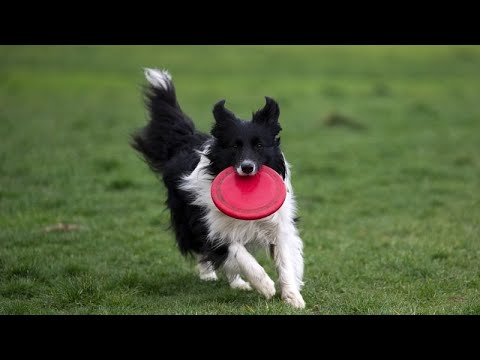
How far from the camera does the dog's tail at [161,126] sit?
9.62 m

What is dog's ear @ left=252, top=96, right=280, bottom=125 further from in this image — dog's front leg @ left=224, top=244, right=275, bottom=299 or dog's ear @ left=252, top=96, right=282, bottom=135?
dog's front leg @ left=224, top=244, right=275, bottom=299

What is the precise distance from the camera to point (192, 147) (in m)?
9.06

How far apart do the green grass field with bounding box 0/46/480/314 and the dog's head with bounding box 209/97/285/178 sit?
4.69ft

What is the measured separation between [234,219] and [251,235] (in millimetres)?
254

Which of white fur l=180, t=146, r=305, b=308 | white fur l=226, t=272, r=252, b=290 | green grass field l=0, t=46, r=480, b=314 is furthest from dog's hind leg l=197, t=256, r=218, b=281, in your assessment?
white fur l=180, t=146, r=305, b=308

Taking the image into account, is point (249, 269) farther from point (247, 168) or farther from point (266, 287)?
point (247, 168)

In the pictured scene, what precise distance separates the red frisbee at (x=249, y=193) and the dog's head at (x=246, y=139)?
0.45 ft

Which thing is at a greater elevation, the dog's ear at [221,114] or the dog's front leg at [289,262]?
the dog's ear at [221,114]

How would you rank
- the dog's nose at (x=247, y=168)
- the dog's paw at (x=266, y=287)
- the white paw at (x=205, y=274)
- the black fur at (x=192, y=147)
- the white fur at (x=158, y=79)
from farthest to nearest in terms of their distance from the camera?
the white fur at (x=158, y=79) < the white paw at (x=205, y=274) < the black fur at (x=192, y=147) < the dog's paw at (x=266, y=287) < the dog's nose at (x=247, y=168)

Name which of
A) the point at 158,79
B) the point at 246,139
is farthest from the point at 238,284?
the point at 158,79

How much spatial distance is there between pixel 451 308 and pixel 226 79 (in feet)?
86.3

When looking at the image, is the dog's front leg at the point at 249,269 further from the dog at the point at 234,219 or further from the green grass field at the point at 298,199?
the green grass field at the point at 298,199

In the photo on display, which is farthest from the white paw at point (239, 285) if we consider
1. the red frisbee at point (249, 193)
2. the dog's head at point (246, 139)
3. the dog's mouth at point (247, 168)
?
the dog's mouth at point (247, 168)

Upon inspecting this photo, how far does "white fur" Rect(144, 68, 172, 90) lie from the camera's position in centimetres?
1009
